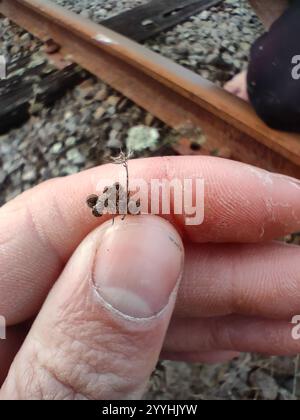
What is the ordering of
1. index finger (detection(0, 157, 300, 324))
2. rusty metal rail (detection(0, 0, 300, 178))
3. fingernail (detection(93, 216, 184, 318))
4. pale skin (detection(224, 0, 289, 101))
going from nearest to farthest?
fingernail (detection(93, 216, 184, 318)), index finger (detection(0, 157, 300, 324)), rusty metal rail (detection(0, 0, 300, 178)), pale skin (detection(224, 0, 289, 101))

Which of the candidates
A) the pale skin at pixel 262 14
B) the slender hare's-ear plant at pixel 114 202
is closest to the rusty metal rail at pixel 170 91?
the pale skin at pixel 262 14

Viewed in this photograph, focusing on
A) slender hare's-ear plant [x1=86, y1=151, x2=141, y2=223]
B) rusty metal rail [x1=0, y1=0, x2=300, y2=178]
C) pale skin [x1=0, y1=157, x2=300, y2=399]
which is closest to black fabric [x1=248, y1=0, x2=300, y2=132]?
rusty metal rail [x1=0, y1=0, x2=300, y2=178]

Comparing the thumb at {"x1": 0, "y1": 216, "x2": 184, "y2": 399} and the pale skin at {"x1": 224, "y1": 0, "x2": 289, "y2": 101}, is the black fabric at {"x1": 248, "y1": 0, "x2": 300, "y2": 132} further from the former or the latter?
the thumb at {"x1": 0, "y1": 216, "x2": 184, "y2": 399}

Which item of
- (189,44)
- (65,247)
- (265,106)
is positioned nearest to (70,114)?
(189,44)

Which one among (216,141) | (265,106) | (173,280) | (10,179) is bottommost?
(10,179)

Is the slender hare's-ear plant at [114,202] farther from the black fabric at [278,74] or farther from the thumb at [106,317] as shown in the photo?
the black fabric at [278,74]

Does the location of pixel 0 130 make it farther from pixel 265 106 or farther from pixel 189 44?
pixel 265 106
